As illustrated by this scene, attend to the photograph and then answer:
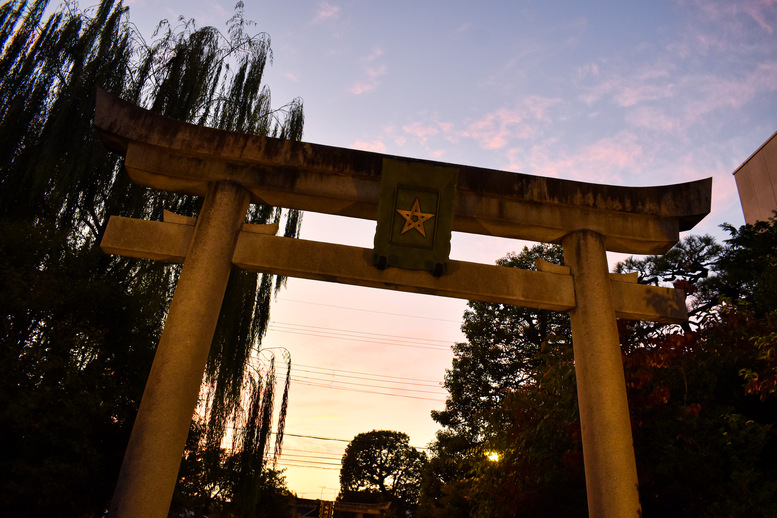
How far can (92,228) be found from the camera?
9.07 m

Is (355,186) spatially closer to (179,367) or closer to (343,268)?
(343,268)

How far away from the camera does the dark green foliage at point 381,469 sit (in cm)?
4366

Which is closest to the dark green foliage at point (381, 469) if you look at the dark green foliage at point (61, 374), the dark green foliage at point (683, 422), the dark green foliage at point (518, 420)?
the dark green foliage at point (518, 420)

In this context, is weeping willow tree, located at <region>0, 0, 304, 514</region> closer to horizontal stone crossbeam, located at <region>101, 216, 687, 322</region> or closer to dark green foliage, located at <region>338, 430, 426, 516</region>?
horizontal stone crossbeam, located at <region>101, 216, 687, 322</region>

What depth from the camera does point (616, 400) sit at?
525cm

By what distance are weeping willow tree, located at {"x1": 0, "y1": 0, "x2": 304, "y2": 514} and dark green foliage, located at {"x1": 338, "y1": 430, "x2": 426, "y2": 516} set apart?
37.4 m

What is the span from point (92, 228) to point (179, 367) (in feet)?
18.3

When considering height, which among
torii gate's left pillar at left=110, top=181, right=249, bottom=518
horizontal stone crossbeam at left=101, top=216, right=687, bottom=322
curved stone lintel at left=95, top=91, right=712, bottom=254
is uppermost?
curved stone lintel at left=95, top=91, right=712, bottom=254

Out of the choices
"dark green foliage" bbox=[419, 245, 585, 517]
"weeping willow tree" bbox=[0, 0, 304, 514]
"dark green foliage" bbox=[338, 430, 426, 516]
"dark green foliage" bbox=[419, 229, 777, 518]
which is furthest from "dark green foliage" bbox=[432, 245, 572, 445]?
"dark green foliage" bbox=[338, 430, 426, 516]

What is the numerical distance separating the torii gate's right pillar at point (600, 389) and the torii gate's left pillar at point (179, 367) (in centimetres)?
400

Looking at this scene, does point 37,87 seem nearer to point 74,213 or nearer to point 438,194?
point 74,213

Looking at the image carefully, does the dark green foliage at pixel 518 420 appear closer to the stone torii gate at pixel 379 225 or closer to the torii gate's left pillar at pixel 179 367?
the stone torii gate at pixel 379 225

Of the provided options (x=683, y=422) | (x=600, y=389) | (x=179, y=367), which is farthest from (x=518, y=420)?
(x=179, y=367)

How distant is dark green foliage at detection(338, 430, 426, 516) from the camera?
143 ft
